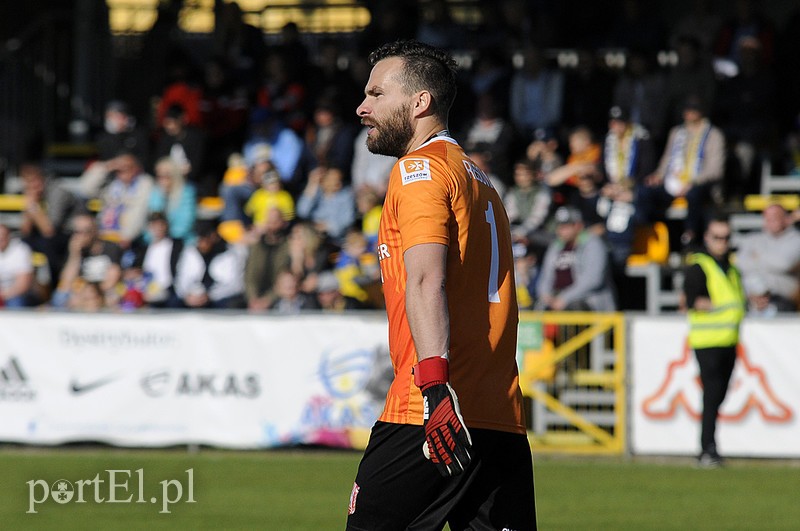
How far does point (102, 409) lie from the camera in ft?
45.3

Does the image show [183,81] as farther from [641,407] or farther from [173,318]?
[641,407]

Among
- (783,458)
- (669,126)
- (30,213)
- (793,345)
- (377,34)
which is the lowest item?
(783,458)

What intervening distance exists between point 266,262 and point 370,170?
201 cm

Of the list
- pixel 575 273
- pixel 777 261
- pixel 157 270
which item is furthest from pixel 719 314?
pixel 157 270

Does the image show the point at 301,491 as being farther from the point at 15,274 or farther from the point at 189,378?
the point at 15,274

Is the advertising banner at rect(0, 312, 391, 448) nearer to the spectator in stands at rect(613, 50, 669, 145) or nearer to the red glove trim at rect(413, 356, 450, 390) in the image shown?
the spectator in stands at rect(613, 50, 669, 145)

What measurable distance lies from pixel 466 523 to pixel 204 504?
18.8 ft

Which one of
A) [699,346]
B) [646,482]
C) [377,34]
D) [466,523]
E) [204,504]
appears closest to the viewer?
[466,523]

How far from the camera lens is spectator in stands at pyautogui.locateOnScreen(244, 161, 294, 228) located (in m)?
16.5

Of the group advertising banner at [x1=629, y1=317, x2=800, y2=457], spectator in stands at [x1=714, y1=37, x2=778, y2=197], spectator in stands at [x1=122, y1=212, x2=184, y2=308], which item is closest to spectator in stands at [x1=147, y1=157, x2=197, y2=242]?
spectator in stands at [x1=122, y1=212, x2=184, y2=308]

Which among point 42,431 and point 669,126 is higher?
point 669,126

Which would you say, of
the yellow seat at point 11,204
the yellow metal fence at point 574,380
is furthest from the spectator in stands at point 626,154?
the yellow seat at point 11,204

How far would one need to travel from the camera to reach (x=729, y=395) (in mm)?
13055

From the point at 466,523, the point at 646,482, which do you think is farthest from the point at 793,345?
the point at 466,523
